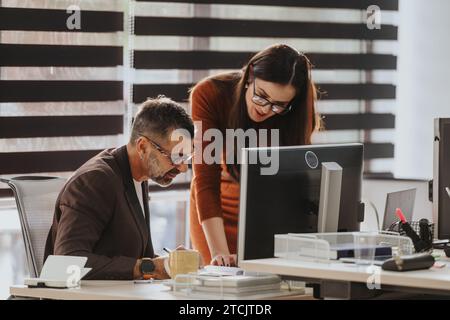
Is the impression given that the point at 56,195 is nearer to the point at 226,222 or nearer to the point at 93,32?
the point at 226,222

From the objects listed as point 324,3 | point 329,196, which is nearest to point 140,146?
point 329,196

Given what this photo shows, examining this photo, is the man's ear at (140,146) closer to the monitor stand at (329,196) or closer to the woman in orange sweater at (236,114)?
the woman in orange sweater at (236,114)

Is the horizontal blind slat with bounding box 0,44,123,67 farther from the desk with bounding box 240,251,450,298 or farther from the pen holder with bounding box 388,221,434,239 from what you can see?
the desk with bounding box 240,251,450,298

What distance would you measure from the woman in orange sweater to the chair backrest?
0.55 meters

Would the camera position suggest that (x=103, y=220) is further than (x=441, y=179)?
No

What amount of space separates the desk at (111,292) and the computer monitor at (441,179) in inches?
26.0

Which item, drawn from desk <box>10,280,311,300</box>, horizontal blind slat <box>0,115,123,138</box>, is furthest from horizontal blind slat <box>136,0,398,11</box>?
desk <box>10,280,311,300</box>

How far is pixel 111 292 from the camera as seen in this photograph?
2713mm

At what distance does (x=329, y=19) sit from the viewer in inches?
209

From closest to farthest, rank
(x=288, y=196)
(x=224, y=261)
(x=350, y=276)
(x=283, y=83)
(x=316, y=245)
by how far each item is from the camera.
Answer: (x=350, y=276)
(x=316, y=245)
(x=288, y=196)
(x=224, y=261)
(x=283, y=83)

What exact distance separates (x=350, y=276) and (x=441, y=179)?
805mm

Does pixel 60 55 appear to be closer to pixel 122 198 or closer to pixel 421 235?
pixel 122 198

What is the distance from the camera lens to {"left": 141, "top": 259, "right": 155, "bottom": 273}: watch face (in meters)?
2.94

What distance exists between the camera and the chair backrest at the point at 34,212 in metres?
3.17
